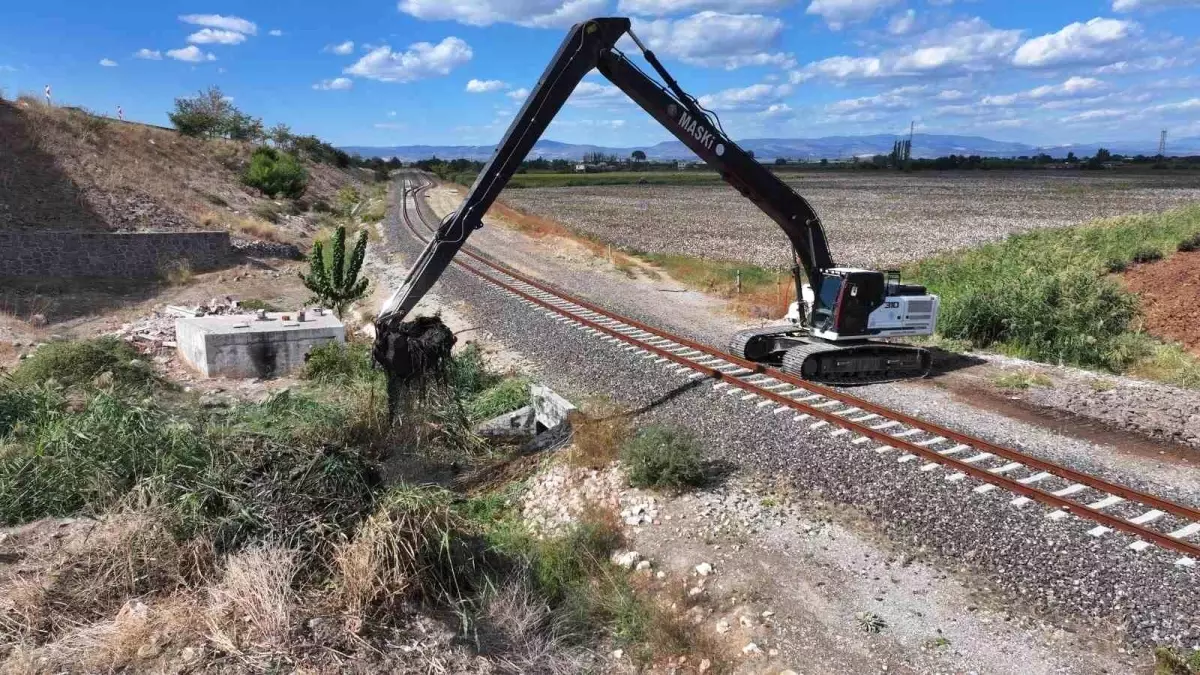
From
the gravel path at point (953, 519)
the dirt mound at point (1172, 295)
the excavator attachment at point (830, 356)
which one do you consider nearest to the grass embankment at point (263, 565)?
the gravel path at point (953, 519)

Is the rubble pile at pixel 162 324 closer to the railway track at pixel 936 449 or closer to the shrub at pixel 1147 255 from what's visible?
the railway track at pixel 936 449

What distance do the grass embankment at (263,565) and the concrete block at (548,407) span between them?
2.71 metres

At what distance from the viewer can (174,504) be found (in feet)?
23.0

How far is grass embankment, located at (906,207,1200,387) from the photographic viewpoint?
1534 cm

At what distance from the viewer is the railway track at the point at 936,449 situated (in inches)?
313

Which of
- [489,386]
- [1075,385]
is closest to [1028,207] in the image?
[1075,385]

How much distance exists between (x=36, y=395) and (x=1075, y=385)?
666 inches

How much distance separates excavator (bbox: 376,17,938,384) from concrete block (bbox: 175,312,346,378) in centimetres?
532

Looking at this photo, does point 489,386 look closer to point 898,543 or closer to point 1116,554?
point 898,543

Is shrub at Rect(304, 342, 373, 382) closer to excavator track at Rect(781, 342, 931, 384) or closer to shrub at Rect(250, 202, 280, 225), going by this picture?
excavator track at Rect(781, 342, 931, 384)

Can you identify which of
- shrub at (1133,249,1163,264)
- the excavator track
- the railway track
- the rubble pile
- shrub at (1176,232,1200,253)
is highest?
shrub at (1176,232,1200,253)

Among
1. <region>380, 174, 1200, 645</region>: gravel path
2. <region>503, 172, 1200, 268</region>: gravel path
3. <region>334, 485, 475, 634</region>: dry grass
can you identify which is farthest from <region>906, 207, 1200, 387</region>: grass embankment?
<region>334, 485, 475, 634</region>: dry grass

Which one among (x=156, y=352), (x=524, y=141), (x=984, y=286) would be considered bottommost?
(x=156, y=352)

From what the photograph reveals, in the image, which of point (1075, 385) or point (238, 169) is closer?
point (1075, 385)
